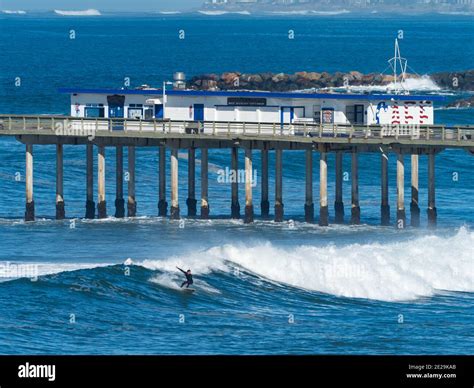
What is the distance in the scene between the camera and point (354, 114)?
70.1 m

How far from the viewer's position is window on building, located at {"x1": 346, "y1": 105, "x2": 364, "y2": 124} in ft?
229

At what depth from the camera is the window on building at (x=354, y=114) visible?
69938 mm

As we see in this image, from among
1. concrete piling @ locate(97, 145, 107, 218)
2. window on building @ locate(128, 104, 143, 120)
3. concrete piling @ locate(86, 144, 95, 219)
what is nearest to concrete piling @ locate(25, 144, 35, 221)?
concrete piling @ locate(86, 144, 95, 219)

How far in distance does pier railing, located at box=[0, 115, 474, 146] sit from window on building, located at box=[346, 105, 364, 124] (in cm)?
321

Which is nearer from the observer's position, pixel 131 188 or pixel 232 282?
pixel 232 282

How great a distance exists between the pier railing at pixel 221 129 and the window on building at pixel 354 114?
3209 mm

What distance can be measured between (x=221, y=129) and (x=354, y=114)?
6175 mm

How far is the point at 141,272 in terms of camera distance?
179ft

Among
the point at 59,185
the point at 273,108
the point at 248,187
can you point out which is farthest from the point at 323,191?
the point at 59,185

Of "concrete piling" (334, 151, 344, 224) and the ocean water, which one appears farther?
"concrete piling" (334, 151, 344, 224)

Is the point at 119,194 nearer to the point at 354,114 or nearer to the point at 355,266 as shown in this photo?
the point at 354,114

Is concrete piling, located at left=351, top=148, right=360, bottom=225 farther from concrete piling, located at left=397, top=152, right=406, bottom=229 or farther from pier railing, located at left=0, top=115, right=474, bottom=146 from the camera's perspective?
concrete piling, located at left=397, top=152, right=406, bottom=229
